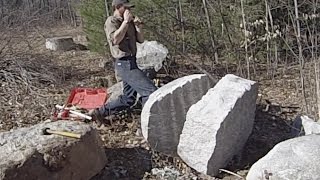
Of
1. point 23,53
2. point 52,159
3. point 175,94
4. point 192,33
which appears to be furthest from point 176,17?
point 52,159

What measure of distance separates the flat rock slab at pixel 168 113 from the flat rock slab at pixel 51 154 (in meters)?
0.50

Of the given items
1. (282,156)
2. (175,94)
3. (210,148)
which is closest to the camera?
(282,156)

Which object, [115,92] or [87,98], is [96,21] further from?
[87,98]

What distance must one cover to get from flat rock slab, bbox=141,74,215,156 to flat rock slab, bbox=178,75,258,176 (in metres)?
0.16

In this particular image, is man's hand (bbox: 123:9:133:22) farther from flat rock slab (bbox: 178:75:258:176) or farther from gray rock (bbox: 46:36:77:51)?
gray rock (bbox: 46:36:77:51)

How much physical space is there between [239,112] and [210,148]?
431 millimetres

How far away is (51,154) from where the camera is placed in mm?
4773

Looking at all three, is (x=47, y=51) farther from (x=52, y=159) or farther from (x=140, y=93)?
(x=52, y=159)

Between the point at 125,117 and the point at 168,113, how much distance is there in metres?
1.07

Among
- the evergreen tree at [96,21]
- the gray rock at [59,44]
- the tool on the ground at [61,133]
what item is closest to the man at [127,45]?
the tool on the ground at [61,133]

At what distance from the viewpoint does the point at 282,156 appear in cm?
453

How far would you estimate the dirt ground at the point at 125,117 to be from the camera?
552cm

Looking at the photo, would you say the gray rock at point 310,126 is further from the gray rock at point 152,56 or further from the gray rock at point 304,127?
the gray rock at point 152,56

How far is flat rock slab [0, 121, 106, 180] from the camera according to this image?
4582 millimetres
